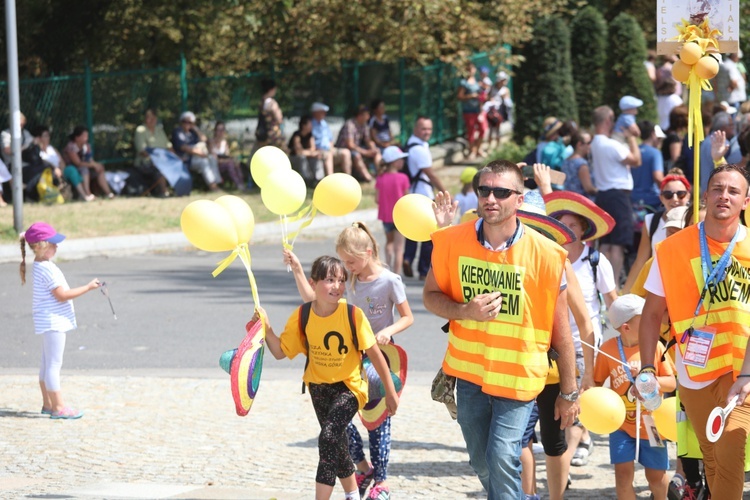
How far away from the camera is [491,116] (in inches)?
1072

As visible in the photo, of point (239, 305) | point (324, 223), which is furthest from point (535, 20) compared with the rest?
point (239, 305)

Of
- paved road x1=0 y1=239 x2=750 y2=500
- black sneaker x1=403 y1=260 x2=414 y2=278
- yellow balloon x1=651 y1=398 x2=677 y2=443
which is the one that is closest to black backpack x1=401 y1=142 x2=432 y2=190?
black sneaker x1=403 y1=260 x2=414 y2=278

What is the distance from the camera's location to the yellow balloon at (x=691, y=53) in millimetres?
6484

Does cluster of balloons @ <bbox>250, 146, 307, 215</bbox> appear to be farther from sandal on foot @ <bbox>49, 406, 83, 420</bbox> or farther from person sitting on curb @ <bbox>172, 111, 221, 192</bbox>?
person sitting on curb @ <bbox>172, 111, 221, 192</bbox>

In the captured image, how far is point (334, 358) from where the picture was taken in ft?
21.0

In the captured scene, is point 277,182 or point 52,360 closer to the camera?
point 277,182

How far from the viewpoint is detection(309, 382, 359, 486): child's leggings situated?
20.5 feet

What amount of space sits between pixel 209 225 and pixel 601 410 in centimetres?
207

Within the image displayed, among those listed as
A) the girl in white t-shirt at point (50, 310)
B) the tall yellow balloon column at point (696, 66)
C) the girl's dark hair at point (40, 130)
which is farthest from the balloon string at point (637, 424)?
the girl's dark hair at point (40, 130)

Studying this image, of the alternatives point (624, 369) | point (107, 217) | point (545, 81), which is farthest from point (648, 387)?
point (545, 81)

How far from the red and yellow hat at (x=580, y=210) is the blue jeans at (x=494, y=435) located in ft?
5.18

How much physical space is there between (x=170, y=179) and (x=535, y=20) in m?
10.3

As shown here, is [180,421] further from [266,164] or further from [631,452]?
[631,452]

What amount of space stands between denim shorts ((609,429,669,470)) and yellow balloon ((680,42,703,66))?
6.53 ft
